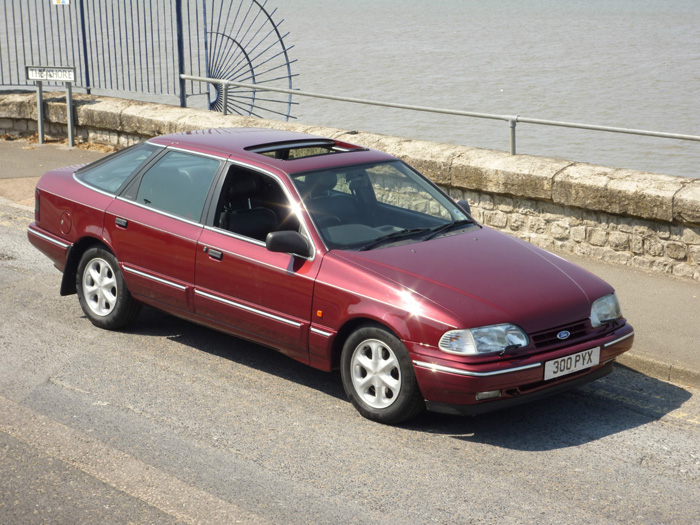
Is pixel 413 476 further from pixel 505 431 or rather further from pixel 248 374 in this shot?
pixel 248 374

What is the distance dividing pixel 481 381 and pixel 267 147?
2.51 meters

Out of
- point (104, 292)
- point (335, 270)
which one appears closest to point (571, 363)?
point (335, 270)

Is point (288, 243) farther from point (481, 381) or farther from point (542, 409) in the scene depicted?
point (542, 409)

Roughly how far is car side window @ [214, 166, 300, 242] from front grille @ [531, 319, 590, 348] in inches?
69.1

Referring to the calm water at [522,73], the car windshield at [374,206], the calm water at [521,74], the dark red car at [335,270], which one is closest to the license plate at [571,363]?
the dark red car at [335,270]

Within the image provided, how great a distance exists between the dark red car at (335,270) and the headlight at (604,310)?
0.01 m

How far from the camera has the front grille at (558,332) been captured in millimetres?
5102

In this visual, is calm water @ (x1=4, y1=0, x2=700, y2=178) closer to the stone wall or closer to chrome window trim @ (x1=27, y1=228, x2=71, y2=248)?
the stone wall

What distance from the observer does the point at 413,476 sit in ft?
15.2

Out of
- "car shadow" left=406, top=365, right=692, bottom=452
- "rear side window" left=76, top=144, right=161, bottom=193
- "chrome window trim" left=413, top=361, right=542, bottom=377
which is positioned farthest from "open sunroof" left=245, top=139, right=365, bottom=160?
"car shadow" left=406, top=365, right=692, bottom=452

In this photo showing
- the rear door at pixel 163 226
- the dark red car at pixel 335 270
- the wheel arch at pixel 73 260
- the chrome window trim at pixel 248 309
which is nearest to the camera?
the dark red car at pixel 335 270

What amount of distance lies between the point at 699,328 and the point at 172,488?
4484 mm

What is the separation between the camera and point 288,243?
5.55m

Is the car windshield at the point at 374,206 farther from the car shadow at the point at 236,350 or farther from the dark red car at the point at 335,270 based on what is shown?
the car shadow at the point at 236,350
